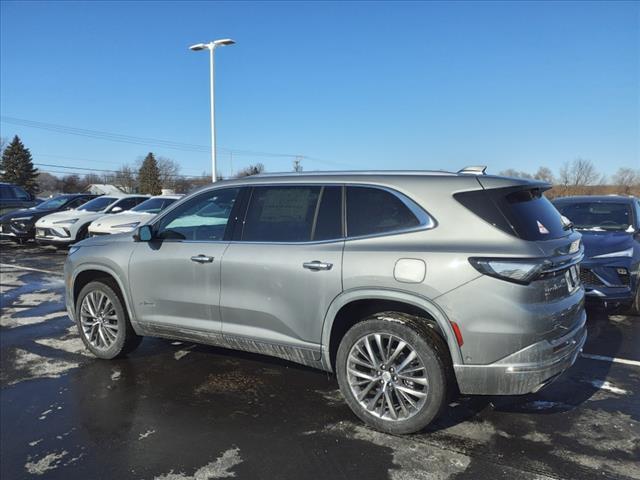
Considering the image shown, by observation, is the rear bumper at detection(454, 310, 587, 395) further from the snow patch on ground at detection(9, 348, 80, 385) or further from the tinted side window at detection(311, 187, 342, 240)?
the snow patch on ground at detection(9, 348, 80, 385)

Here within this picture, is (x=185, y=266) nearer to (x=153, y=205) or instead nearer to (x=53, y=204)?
(x=153, y=205)

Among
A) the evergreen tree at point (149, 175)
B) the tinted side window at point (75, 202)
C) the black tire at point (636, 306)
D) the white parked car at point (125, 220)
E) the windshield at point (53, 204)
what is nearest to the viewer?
the black tire at point (636, 306)

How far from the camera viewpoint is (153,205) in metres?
13.7

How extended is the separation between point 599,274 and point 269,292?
4.58 meters

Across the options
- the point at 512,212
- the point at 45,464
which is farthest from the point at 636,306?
the point at 45,464

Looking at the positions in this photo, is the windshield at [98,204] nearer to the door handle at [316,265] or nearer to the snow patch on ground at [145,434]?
the snow patch on ground at [145,434]

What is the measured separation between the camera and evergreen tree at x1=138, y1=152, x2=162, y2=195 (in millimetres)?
84000

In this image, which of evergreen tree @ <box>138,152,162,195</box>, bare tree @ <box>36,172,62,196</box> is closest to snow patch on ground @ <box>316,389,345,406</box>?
evergreen tree @ <box>138,152,162,195</box>

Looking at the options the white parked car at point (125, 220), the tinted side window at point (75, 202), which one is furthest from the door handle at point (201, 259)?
the tinted side window at point (75, 202)

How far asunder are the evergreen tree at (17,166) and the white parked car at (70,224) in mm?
62028

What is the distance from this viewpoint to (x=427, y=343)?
3.20 m

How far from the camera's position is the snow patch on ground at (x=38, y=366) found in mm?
4629

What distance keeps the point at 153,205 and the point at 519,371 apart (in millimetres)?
12402

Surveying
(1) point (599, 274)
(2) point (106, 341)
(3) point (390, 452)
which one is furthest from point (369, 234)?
(1) point (599, 274)
